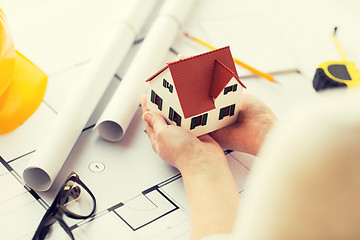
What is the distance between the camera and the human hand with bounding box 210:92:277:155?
72 cm

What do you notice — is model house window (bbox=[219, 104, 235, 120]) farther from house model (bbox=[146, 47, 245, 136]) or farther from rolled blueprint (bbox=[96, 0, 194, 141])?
rolled blueprint (bbox=[96, 0, 194, 141])

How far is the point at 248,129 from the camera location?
2.37 ft

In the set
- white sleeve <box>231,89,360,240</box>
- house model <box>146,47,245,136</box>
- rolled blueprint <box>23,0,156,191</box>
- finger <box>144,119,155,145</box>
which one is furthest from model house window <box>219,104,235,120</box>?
white sleeve <box>231,89,360,240</box>

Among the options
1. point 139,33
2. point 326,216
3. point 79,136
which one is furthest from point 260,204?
point 139,33

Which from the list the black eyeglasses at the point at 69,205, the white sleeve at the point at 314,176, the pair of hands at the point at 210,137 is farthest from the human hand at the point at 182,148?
the white sleeve at the point at 314,176

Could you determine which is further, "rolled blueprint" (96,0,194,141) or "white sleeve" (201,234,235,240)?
"rolled blueprint" (96,0,194,141)

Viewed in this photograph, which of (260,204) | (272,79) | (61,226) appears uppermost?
(260,204)

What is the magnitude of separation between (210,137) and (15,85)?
33 cm

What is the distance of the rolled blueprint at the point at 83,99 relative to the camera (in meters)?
0.67

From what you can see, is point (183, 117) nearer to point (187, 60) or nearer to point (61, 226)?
point (187, 60)

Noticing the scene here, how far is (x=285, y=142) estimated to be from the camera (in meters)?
0.27

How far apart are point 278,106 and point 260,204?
21.9 inches

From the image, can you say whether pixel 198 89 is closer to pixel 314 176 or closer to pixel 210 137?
A: pixel 210 137

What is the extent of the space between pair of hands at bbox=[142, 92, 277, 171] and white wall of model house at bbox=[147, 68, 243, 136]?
0.01 m
